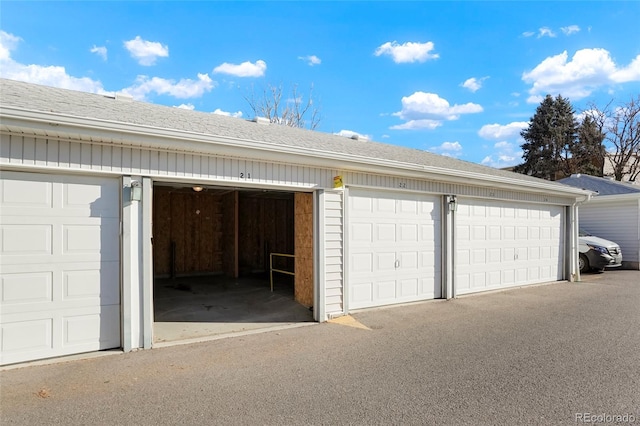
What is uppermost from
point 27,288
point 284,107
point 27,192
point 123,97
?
point 284,107

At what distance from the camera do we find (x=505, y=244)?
9.22 meters

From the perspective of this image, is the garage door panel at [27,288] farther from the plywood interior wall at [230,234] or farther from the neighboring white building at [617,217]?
the neighboring white building at [617,217]

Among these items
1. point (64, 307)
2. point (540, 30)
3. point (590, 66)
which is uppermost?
point (590, 66)

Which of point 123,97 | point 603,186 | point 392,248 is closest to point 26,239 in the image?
point 123,97

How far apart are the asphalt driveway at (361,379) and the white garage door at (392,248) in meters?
1.07

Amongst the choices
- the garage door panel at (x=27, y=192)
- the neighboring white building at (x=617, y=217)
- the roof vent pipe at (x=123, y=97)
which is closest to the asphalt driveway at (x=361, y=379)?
the garage door panel at (x=27, y=192)

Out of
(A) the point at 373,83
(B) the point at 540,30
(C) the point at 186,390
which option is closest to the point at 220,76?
(A) the point at 373,83

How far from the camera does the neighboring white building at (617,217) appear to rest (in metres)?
13.3

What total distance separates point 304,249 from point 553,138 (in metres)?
29.3

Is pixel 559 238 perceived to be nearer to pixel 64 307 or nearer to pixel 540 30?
pixel 540 30

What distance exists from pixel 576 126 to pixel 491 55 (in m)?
20.0

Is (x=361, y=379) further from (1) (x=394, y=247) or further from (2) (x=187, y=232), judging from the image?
(2) (x=187, y=232)

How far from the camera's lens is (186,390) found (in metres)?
3.52

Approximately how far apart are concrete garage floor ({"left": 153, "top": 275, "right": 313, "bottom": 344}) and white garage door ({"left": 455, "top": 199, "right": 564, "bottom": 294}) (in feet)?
13.0
